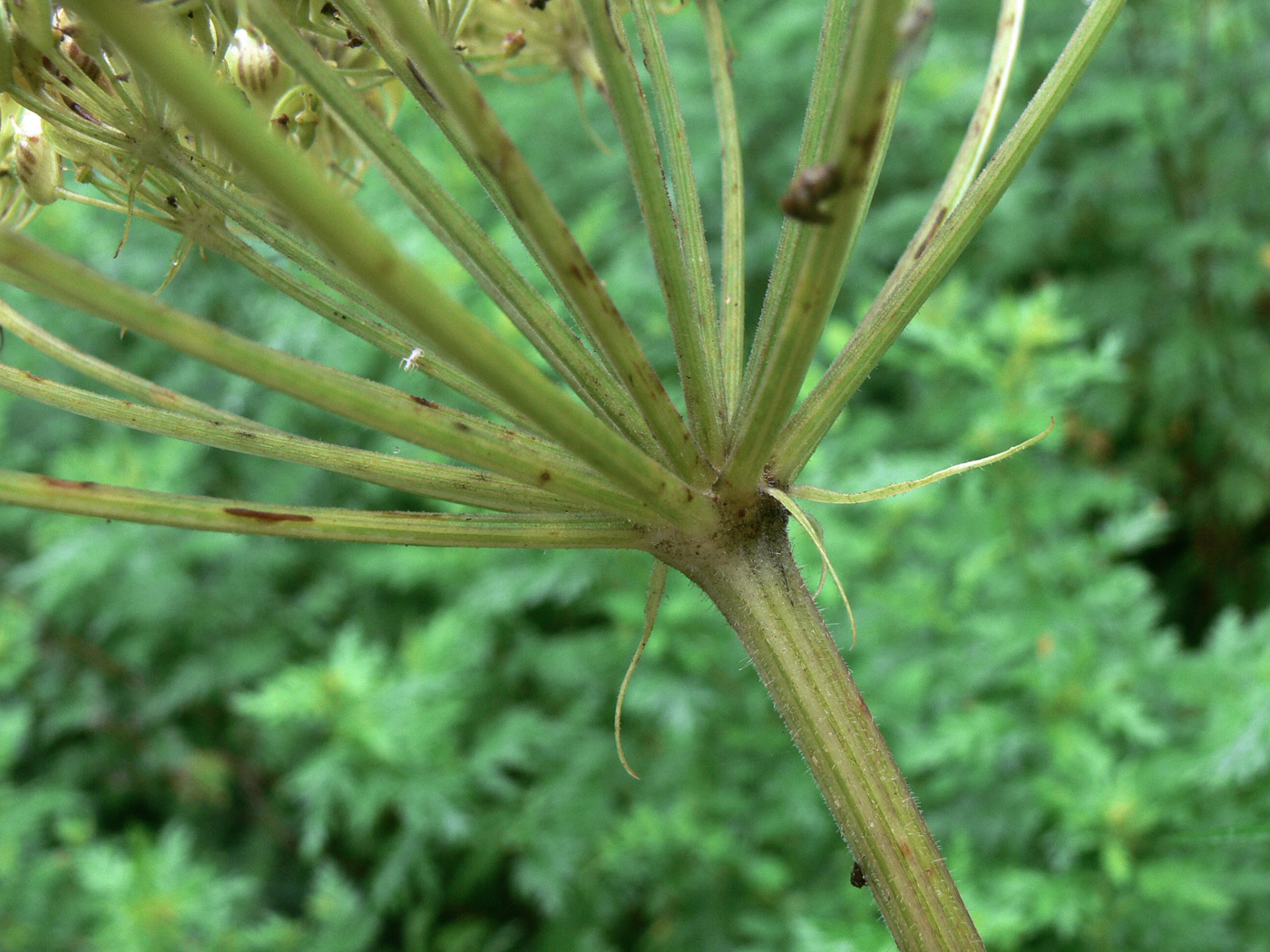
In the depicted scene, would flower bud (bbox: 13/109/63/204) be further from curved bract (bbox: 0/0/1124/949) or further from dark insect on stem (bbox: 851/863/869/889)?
dark insect on stem (bbox: 851/863/869/889)

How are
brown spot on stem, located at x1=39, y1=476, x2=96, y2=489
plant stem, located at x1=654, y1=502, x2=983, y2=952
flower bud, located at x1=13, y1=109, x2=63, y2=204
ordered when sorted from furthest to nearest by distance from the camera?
flower bud, located at x1=13, y1=109, x2=63, y2=204 → plant stem, located at x1=654, y1=502, x2=983, y2=952 → brown spot on stem, located at x1=39, y1=476, x2=96, y2=489

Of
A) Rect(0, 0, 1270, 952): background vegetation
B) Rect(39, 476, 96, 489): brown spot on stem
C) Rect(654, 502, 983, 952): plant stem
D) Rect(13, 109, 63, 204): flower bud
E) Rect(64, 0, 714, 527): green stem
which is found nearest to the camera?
Rect(64, 0, 714, 527): green stem

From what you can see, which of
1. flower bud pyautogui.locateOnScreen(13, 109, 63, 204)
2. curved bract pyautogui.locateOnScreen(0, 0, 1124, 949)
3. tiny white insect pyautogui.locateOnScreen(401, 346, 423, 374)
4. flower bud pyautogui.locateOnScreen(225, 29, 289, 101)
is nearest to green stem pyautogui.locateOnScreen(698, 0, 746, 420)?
curved bract pyautogui.locateOnScreen(0, 0, 1124, 949)

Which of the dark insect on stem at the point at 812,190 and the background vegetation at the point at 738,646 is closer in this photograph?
the dark insect on stem at the point at 812,190

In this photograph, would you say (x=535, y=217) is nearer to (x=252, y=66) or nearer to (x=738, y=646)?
(x=252, y=66)

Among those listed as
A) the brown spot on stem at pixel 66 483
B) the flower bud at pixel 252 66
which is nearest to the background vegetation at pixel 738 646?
the flower bud at pixel 252 66

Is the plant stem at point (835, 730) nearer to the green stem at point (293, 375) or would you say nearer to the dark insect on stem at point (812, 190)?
the green stem at point (293, 375)
